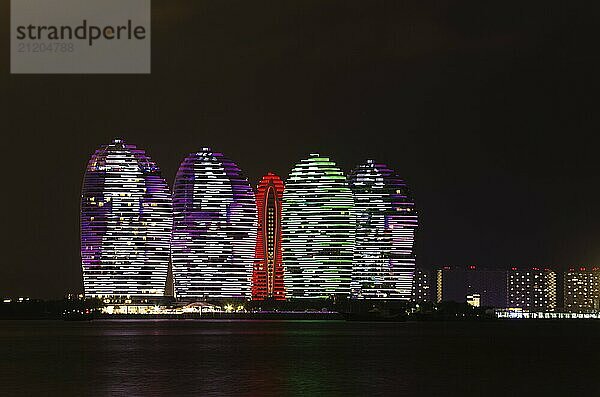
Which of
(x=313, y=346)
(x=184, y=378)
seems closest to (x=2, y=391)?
(x=184, y=378)

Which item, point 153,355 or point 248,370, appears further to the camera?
point 153,355

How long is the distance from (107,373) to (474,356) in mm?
35525

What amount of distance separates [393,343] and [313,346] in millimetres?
12663

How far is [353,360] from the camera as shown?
9400cm

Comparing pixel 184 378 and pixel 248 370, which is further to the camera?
pixel 248 370

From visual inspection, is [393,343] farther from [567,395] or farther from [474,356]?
[567,395]

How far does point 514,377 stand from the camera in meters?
76.8

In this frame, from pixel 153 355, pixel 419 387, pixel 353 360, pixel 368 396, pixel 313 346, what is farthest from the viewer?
pixel 313 346

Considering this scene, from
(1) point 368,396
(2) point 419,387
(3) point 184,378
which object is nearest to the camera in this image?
(1) point 368,396

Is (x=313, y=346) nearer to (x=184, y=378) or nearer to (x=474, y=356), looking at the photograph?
(x=474, y=356)

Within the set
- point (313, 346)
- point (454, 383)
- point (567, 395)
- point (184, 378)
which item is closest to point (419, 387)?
point (454, 383)

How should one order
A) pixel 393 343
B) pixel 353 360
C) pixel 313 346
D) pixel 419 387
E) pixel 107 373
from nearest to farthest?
pixel 419 387, pixel 107 373, pixel 353 360, pixel 313 346, pixel 393 343

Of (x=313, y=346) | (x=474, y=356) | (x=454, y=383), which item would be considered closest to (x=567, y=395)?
(x=454, y=383)

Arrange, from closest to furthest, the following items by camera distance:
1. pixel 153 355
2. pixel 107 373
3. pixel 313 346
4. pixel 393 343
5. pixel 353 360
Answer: pixel 107 373 < pixel 353 360 < pixel 153 355 < pixel 313 346 < pixel 393 343
